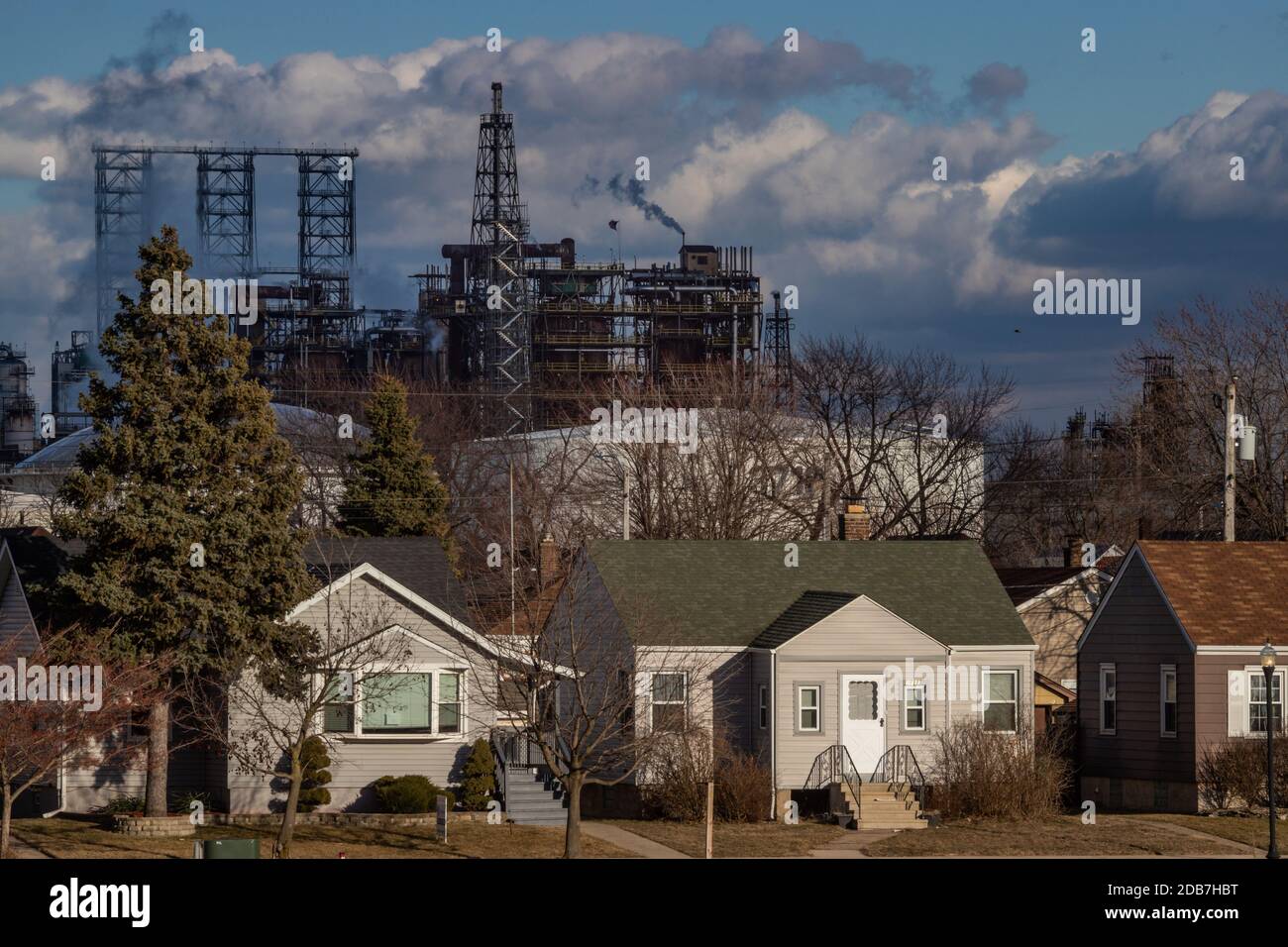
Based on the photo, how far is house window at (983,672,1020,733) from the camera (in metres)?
38.9

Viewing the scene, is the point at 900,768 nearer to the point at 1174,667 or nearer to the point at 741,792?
the point at 741,792

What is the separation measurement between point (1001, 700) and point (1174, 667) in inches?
163

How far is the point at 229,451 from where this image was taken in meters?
33.6

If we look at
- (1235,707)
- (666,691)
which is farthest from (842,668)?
(1235,707)

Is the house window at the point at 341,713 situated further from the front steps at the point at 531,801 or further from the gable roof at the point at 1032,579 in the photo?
the gable roof at the point at 1032,579

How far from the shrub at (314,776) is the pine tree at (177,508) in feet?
6.73

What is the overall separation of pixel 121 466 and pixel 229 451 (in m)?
2.12

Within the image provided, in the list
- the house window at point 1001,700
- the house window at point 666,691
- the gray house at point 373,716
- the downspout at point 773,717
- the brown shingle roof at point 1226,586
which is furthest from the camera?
the house window at point 1001,700

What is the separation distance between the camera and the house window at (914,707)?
124 ft

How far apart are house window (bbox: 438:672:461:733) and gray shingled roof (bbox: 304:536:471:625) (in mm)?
1299

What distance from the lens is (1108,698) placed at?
39.0 m

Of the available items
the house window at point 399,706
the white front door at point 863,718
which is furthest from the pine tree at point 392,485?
the white front door at point 863,718
